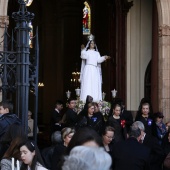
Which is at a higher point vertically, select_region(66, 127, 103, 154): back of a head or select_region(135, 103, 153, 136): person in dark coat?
select_region(66, 127, 103, 154): back of a head

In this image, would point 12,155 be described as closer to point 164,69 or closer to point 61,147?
point 61,147

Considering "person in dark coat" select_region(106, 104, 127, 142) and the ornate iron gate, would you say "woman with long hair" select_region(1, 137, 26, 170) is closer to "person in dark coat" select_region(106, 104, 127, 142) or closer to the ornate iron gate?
the ornate iron gate

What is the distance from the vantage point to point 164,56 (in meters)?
14.7

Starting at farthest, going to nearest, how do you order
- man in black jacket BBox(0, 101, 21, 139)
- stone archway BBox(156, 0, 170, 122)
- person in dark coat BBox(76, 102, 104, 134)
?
stone archway BBox(156, 0, 170, 122)
person in dark coat BBox(76, 102, 104, 134)
man in black jacket BBox(0, 101, 21, 139)

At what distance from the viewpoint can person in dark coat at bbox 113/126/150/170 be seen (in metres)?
6.44

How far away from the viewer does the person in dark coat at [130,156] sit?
6.44 m

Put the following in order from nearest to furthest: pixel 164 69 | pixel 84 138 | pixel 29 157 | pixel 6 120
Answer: pixel 84 138 → pixel 29 157 → pixel 6 120 → pixel 164 69

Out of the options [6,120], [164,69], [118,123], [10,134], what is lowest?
[118,123]

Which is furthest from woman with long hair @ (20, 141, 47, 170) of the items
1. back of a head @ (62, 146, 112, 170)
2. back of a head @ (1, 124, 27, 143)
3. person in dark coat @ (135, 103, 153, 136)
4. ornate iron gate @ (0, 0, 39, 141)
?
person in dark coat @ (135, 103, 153, 136)

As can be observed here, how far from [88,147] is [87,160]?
15 cm

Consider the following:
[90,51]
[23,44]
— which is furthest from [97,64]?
[23,44]

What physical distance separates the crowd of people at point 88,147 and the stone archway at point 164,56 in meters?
4.11

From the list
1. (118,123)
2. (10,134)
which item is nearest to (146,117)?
(118,123)

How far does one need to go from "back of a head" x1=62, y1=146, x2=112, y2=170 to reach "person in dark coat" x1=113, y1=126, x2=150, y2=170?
130 inches
